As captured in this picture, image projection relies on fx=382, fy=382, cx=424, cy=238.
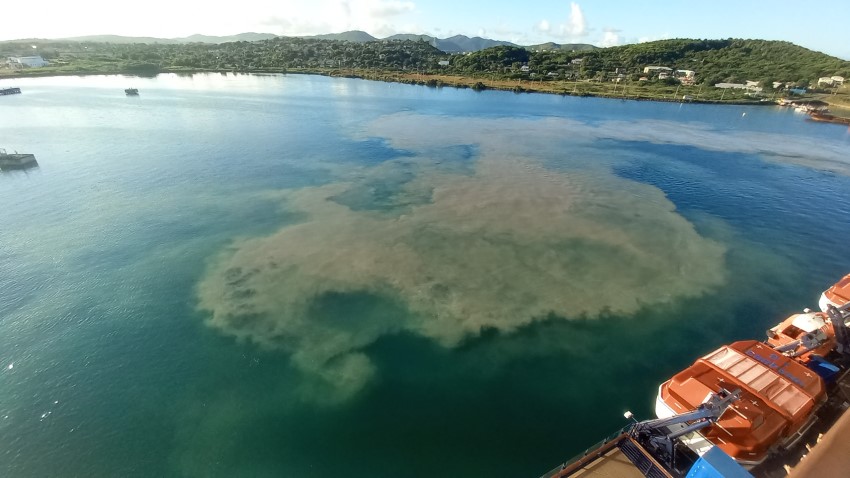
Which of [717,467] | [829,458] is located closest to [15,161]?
[717,467]

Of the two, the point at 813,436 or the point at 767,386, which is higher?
the point at 767,386

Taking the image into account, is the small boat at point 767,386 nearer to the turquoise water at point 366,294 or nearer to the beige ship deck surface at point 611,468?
the beige ship deck surface at point 611,468

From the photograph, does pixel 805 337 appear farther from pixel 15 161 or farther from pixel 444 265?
pixel 15 161

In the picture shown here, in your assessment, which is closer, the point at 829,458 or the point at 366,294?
the point at 829,458

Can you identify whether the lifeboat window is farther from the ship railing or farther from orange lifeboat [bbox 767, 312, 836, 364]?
the ship railing

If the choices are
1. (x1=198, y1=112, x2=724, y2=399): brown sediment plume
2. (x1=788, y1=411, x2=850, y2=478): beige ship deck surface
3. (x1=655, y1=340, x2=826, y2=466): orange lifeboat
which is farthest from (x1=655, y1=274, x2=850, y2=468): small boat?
(x1=788, y1=411, x2=850, y2=478): beige ship deck surface
